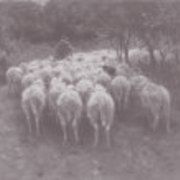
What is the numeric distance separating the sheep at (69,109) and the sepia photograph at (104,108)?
2cm

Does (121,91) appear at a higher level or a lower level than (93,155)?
higher

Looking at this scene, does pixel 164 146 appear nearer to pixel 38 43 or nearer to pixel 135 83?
pixel 135 83

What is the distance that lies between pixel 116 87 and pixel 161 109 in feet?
3.08

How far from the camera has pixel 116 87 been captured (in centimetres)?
823

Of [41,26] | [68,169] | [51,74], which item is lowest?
[68,169]

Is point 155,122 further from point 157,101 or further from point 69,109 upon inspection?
point 69,109

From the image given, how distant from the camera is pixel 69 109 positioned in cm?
729

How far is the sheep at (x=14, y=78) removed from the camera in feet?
32.0

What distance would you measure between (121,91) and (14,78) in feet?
8.77

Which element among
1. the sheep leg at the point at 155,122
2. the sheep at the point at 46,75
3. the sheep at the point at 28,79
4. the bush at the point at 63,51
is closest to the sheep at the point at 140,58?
the bush at the point at 63,51

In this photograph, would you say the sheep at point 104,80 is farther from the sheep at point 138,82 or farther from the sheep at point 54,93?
the sheep at point 54,93

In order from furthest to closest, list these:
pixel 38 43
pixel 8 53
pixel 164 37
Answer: pixel 38 43
pixel 8 53
pixel 164 37

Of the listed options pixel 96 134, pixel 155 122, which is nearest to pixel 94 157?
pixel 96 134

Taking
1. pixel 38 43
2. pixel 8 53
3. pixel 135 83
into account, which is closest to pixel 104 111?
pixel 135 83
